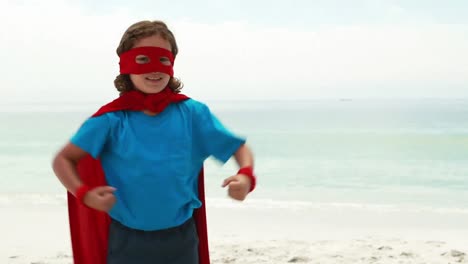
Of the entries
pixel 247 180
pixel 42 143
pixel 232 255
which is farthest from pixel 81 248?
pixel 42 143

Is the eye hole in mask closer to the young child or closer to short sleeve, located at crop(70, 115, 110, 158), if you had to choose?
the young child

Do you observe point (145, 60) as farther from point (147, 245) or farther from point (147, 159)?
point (147, 245)

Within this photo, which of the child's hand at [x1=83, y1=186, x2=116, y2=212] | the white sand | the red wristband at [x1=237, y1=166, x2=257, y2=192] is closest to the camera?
the child's hand at [x1=83, y1=186, x2=116, y2=212]

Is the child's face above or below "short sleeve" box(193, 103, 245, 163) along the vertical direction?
above

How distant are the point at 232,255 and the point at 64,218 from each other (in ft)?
9.26

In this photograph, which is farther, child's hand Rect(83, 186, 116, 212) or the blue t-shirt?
the blue t-shirt

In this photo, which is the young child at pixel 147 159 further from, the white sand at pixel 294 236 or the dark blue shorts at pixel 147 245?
the white sand at pixel 294 236

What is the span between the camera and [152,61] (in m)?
2.04

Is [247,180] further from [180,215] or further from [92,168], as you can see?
[92,168]

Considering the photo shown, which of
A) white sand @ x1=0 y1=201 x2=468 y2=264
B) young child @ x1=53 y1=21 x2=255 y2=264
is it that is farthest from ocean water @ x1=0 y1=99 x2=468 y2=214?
young child @ x1=53 y1=21 x2=255 y2=264

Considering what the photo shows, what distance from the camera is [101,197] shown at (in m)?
1.86

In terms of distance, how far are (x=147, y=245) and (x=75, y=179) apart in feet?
1.14

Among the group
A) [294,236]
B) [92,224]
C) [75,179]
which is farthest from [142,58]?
[294,236]

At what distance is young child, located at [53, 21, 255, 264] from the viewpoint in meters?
1.99
